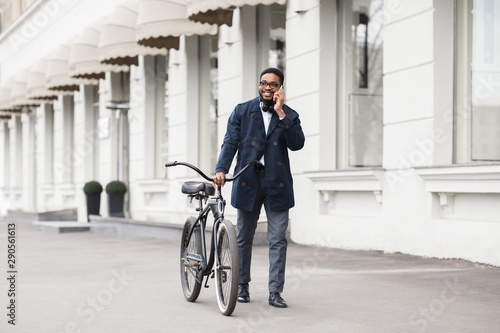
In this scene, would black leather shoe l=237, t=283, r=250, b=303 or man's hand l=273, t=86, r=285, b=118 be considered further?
black leather shoe l=237, t=283, r=250, b=303

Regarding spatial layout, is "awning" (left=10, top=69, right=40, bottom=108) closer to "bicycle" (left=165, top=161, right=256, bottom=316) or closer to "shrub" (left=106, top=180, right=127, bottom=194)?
"shrub" (left=106, top=180, right=127, bottom=194)

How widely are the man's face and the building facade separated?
2.82m

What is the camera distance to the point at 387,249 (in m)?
8.92

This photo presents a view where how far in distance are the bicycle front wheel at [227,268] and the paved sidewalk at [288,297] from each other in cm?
12

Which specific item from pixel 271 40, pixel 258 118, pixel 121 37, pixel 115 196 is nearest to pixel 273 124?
pixel 258 118

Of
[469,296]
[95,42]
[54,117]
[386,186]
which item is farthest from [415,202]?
[54,117]

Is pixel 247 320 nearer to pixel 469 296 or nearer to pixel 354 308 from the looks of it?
pixel 354 308

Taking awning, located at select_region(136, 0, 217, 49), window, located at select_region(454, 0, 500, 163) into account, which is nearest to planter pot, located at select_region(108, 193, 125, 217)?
awning, located at select_region(136, 0, 217, 49)

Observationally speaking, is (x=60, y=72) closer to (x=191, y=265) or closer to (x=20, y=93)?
(x=20, y=93)

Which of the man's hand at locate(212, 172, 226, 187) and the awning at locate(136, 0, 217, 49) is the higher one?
the awning at locate(136, 0, 217, 49)

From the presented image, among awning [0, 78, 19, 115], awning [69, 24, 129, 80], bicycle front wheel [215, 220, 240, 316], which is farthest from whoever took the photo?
awning [0, 78, 19, 115]

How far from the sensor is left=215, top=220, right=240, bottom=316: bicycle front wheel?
503 centimetres

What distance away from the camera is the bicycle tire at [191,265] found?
5633 millimetres

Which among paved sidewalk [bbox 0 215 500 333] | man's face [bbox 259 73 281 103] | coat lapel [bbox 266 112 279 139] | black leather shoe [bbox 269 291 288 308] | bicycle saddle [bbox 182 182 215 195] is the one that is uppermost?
man's face [bbox 259 73 281 103]
